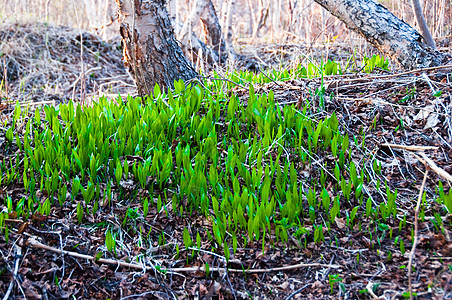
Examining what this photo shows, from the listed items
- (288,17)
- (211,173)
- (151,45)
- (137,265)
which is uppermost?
(288,17)

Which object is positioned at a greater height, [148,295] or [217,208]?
[217,208]

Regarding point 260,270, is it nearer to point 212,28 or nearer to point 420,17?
point 420,17

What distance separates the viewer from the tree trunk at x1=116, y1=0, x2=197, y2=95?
3811mm

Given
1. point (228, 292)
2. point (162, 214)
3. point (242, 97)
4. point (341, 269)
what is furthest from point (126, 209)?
point (242, 97)

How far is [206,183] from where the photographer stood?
2480 millimetres

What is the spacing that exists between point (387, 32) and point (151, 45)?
7.71 ft

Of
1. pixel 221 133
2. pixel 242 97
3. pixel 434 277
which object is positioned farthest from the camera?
pixel 242 97

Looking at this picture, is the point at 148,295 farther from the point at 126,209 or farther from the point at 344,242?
the point at 344,242

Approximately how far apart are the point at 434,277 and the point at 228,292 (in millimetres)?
976

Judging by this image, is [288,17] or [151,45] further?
[288,17]

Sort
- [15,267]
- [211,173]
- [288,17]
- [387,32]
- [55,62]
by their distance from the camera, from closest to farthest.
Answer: [15,267] < [211,173] < [387,32] < [55,62] < [288,17]

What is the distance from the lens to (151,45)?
389 centimetres

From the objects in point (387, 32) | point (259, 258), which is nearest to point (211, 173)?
point (259, 258)

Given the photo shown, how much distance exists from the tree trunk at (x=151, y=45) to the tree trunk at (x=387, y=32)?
5.41 feet
